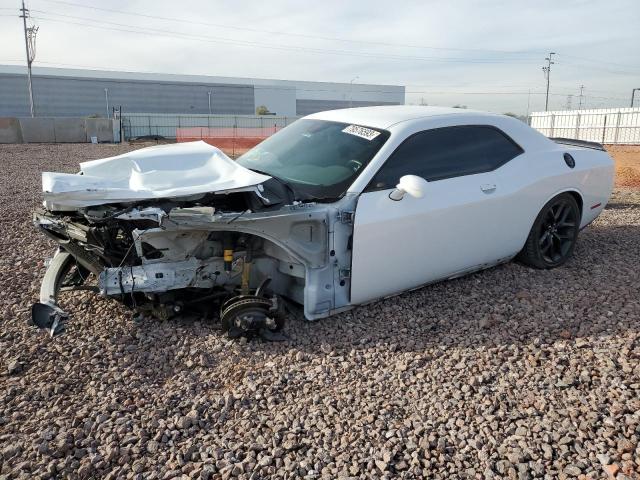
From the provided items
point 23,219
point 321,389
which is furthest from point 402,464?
point 23,219

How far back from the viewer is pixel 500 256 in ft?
15.4

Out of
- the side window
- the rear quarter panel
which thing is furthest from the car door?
the rear quarter panel

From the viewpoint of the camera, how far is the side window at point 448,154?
3.96 m

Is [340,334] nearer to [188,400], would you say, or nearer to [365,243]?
[365,243]

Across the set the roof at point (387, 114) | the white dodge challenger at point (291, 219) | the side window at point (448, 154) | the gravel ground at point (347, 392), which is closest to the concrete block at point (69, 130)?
the gravel ground at point (347, 392)

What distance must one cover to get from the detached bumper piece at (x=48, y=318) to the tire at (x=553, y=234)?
3875 mm

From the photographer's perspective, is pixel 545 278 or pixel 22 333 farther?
pixel 545 278

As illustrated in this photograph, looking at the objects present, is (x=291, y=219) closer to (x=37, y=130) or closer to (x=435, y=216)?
(x=435, y=216)

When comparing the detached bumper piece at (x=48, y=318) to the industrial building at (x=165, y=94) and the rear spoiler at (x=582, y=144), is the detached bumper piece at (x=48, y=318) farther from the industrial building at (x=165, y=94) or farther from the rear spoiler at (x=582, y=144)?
the industrial building at (x=165, y=94)

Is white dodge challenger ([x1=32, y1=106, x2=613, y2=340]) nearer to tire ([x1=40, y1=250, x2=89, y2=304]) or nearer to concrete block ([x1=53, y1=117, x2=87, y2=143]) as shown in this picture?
tire ([x1=40, y1=250, x2=89, y2=304])

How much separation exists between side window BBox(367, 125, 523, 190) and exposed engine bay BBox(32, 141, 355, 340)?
0.53 metres

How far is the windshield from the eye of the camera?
386cm

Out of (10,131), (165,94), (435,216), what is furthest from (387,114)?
(165,94)

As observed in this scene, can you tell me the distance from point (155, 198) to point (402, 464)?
7.04ft
